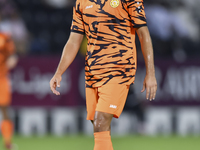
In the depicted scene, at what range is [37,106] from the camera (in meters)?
9.62

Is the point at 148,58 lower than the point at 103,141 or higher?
higher

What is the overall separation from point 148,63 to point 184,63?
5.59m

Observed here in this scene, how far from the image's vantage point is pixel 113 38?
4211mm

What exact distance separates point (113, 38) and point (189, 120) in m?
5.83

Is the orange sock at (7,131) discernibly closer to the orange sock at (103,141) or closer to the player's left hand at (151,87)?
the orange sock at (103,141)

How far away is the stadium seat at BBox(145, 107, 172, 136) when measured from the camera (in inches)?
379

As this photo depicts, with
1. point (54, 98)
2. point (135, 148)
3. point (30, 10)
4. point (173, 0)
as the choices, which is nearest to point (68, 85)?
point (54, 98)

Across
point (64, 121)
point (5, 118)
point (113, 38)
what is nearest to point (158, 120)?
point (64, 121)

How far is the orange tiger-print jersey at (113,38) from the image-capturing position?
13.7 feet

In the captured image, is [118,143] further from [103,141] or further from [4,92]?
[103,141]

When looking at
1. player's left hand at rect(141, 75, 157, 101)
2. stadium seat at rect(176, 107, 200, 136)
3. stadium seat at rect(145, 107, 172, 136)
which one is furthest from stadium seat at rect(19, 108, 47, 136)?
player's left hand at rect(141, 75, 157, 101)

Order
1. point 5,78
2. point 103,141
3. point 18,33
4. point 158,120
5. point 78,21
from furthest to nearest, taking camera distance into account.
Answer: point 18,33
point 158,120
point 5,78
point 78,21
point 103,141

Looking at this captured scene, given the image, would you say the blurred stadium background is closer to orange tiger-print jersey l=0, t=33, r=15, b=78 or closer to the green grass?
the green grass

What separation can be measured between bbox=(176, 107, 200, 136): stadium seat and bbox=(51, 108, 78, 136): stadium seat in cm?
218
